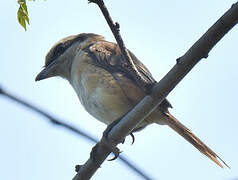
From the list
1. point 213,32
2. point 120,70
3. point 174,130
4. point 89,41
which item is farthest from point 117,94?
point 213,32

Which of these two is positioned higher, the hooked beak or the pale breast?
the pale breast

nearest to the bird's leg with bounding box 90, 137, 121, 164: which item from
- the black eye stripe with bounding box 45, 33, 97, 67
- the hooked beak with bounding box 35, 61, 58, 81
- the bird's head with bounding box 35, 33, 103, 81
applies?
the bird's head with bounding box 35, 33, 103, 81

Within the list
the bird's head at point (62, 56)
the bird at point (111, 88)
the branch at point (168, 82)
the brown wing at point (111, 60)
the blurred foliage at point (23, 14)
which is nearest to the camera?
the branch at point (168, 82)

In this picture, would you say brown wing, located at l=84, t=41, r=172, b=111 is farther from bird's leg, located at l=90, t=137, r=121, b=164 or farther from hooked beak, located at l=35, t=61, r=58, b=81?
bird's leg, located at l=90, t=137, r=121, b=164

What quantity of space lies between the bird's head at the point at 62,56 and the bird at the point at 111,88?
30 centimetres

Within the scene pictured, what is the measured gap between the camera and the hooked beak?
266 inches

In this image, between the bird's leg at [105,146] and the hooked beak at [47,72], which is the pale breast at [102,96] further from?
the bird's leg at [105,146]

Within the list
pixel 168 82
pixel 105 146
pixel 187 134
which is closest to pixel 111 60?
pixel 187 134

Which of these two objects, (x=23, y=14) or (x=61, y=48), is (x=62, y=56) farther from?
(x=23, y=14)

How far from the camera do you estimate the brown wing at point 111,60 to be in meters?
5.46

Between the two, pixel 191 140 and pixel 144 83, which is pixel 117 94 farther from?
pixel 144 83

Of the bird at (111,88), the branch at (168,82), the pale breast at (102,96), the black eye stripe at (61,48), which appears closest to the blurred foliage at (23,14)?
the branch at (168,82)

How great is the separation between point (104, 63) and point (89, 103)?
538 mm

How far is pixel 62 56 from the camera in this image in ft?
22.4
